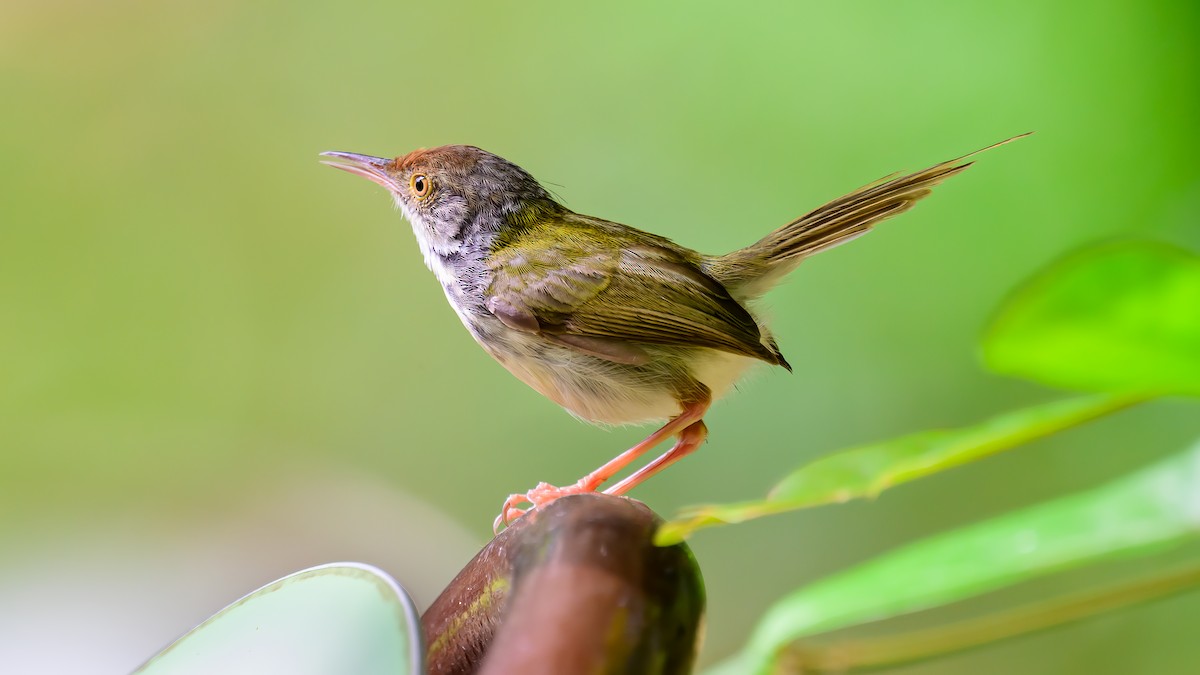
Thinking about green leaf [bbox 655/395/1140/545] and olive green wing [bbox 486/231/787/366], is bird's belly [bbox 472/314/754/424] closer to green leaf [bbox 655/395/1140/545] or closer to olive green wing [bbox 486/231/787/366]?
olive green wing [bbox 486/231/787/366]

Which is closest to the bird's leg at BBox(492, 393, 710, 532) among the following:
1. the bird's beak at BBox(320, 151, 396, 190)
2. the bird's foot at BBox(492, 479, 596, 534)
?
the bird's foot at BBox(492, 479, 596, 534)

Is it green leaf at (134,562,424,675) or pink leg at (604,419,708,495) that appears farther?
pink leg at (604,419,708,495)

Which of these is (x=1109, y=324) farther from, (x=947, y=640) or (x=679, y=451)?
(x=679, y=451)

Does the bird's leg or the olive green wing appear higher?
the olive green wing

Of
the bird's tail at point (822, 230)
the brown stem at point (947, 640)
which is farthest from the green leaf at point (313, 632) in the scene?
the bird's tail at point (822, 230)

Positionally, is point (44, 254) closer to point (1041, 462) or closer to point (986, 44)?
point (986, 44)

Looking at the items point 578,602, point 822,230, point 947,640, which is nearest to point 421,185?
point 822,230
